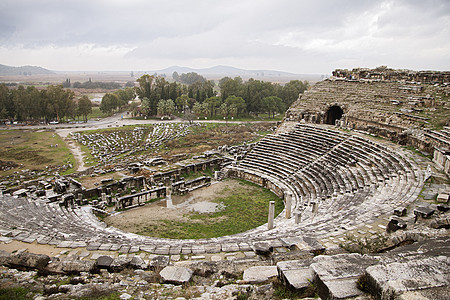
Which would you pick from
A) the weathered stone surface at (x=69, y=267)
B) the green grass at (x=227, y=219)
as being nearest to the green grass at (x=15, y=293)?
the weathered stone surface at (x=69, y=267)

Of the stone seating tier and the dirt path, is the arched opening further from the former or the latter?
the dirt path

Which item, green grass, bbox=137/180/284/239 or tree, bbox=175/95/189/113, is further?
tree, bbox=175/95/189/113

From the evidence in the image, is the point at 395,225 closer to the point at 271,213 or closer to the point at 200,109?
the point at 271,213

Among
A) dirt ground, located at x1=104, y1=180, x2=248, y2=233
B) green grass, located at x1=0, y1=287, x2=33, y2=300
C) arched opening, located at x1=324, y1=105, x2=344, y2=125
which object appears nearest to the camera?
green grass, located at x1=0, y1=287, x2=33, y2=300

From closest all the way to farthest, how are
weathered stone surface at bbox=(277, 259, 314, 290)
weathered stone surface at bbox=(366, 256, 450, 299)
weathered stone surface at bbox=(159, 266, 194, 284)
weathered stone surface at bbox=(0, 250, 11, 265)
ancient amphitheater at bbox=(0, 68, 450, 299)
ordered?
1. weathered stone surface at bbox=(366, 256, 450, 299)
2. weathered stone surface at bbox=(277, 259, 314, 290)
3. ancient amphitheater at bbox=(0, 68, 450, 299)
4. weathered stone surface at bbox=(159, 266, 194, 284)
5. weathered stone surface at bbox=(0, 250, 11, 265)

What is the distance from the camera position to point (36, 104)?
49.2 m

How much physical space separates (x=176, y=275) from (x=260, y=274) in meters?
2.07

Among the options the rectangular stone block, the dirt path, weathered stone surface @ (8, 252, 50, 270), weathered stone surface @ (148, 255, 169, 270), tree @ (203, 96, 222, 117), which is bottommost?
the dirt path

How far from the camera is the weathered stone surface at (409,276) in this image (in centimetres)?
384

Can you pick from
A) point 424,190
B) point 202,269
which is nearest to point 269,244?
point 202,269

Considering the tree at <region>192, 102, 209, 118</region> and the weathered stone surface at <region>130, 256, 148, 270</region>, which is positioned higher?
the tree at <region>192, 102, 209, 118</region>

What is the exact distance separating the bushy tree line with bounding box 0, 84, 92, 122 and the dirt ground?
142 feet

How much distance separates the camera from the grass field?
27000 millimetres

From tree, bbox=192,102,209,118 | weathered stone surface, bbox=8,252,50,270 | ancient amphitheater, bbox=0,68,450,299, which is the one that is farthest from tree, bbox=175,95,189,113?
weathered stone surface, bbox=8,252,50,270
